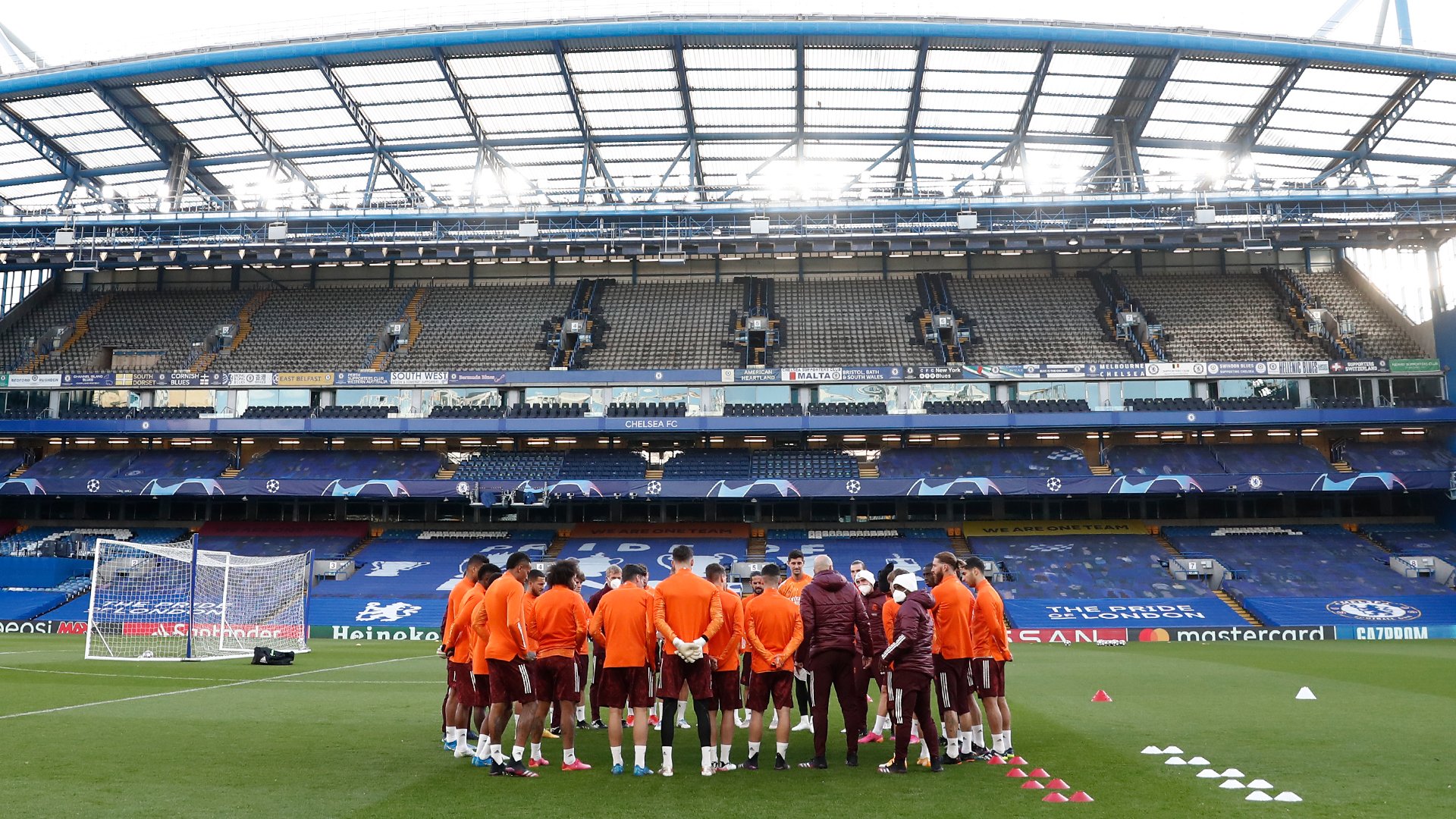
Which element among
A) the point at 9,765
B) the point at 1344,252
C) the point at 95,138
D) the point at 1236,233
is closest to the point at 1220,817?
the point at 9,765

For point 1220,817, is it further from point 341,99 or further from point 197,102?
point 197,102

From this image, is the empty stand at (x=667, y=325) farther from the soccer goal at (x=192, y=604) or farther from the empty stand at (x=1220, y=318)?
the empty stand at (x=1220, y=318)

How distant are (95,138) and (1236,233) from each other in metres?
50.7

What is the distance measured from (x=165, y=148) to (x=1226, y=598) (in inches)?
1942

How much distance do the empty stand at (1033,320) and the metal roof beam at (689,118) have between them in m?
15.1

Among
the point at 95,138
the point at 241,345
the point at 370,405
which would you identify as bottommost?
the point at 370,405

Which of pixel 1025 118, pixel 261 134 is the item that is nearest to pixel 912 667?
pixel 1025 118

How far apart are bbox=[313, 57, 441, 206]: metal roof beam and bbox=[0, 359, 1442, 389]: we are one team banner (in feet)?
28.3

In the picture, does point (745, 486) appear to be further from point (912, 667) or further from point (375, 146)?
point (912, 667)

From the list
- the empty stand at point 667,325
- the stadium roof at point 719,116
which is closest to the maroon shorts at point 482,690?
the stadium roof at point 719,116

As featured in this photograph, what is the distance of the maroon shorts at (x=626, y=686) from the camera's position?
9.59m

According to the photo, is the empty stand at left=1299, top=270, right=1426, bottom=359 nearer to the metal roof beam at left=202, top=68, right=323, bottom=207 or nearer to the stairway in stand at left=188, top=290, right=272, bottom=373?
the metal roof beam at left=202, top=68, right=323, bottom=207

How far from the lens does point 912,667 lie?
9.71 m

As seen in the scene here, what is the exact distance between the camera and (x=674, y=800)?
822cm
